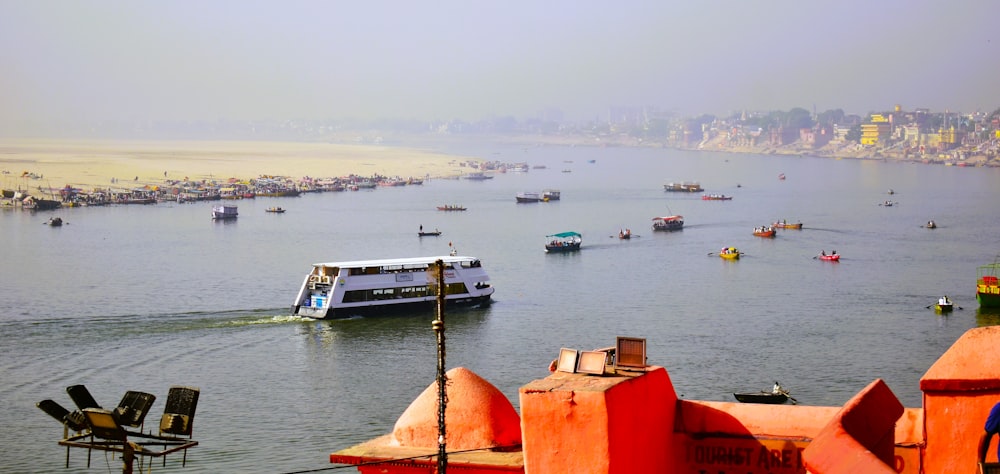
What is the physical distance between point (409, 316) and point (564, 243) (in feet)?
46.5

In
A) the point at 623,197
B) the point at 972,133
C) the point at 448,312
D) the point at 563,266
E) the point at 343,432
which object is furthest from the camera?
the point at 972,133

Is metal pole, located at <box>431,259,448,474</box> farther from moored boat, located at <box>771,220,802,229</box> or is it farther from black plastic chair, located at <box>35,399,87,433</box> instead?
moored boat, located at <box>771,220,802,229</box>

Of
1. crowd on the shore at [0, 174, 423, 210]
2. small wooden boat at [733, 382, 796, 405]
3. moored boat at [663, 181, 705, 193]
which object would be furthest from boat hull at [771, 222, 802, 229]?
small wooden boat at [733, 382, 796, 405]

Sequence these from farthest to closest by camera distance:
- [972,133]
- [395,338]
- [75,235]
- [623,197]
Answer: [972,133] < [623,197] < [75,235] < [395,338]

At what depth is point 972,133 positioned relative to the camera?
139250 mm

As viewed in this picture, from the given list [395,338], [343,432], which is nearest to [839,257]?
[395,338]

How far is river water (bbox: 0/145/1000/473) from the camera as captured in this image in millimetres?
17031

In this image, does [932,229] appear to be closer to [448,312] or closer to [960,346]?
[448,312]

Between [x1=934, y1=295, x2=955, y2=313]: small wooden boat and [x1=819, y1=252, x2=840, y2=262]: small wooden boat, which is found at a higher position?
[x1=934, y1=295, x2=955, y2=313]: small wooden boat

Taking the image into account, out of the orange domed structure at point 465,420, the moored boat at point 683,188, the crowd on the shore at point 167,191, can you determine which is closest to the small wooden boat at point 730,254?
the orange domed structure at point 465,420

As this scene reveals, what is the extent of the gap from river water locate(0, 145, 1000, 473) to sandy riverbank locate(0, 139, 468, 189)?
2283 cm

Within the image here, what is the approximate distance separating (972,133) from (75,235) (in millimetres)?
117085

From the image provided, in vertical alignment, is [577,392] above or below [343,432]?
above

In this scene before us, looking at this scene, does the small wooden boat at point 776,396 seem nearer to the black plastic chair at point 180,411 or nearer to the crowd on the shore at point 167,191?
the black plastic chair at point 180,411
